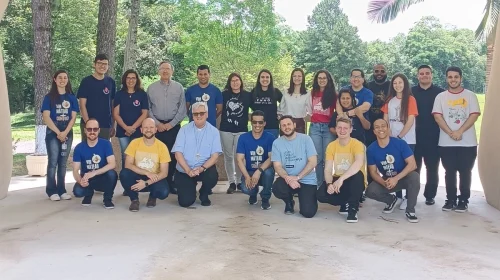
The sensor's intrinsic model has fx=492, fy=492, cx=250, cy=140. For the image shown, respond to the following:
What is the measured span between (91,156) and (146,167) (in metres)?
0.63


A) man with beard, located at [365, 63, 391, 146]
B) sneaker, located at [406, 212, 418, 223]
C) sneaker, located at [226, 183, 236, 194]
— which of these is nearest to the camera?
sneaker, located at [406, 212, 418, 223]

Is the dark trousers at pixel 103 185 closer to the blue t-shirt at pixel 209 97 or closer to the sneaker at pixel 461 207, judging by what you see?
the blue t-shirt at pixel 209 97

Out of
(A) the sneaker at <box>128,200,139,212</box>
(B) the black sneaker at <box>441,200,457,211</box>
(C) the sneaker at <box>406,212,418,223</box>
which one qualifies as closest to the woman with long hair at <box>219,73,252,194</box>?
(A) the sneaker at <box>128,200,139,212</box>

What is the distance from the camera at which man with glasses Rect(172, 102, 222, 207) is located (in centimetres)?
555

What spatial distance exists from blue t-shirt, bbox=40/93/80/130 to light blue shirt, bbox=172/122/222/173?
54.5 inches

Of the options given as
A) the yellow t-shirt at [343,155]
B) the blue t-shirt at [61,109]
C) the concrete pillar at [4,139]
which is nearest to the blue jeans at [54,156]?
the blue t-shirt at [61,109]

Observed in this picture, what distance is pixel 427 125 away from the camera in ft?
18.5

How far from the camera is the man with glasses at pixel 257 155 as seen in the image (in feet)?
18.1

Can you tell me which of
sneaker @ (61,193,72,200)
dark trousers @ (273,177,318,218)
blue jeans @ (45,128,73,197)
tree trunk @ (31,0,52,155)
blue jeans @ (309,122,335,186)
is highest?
tree trunk @ (31,0,52,155)

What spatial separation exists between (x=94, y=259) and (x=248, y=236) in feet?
4.37

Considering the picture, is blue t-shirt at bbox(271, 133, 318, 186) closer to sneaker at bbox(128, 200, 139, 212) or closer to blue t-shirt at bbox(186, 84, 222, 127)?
blue t-shirt at bbox(186, 84, 222, 127)

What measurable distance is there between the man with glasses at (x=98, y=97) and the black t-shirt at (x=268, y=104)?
1.84 meters

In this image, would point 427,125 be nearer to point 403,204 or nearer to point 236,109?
point 403,204

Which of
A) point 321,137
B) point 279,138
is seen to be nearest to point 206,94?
point 279,138
